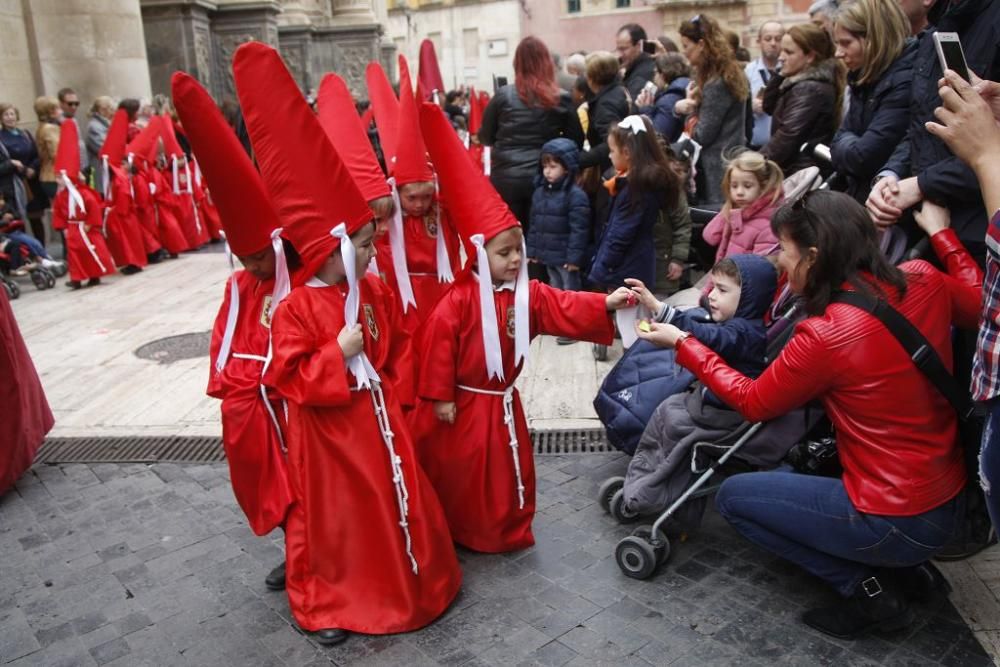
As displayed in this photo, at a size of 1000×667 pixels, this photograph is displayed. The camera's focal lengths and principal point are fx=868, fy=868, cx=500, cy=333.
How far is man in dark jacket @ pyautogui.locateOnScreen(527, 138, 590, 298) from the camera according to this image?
6.80m

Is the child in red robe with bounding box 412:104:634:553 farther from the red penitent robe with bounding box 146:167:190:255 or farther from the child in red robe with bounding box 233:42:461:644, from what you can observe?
the red penitent robe with bounding box 146:167:190:255

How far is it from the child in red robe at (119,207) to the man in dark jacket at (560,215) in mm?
6180

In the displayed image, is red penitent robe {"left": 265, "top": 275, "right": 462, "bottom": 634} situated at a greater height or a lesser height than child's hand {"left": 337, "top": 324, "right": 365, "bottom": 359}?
lesser

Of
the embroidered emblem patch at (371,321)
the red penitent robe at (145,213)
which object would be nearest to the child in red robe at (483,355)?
the embroidered emblem patch at (371,321)

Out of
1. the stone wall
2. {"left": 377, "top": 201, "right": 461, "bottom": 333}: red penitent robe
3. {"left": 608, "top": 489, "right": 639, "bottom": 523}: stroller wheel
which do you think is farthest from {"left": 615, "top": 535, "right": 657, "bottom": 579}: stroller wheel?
the stone wall

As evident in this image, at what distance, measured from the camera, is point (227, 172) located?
11.2 feet

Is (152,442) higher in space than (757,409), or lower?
lower

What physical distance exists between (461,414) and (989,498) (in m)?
2.23

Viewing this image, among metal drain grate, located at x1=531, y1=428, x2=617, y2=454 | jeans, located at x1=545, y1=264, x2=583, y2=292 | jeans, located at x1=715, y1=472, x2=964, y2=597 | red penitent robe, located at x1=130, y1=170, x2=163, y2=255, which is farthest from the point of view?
red penitent robe, located at x1=130, y1=170, x2=163, y2=255

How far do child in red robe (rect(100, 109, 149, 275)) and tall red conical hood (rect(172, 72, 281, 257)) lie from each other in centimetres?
811

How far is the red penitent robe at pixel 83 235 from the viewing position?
1023 cm

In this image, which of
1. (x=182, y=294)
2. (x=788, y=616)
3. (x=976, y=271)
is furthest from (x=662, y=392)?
(x=182, y=294)

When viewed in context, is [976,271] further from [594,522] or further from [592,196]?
[592,196]

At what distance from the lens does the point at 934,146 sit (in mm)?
3682
